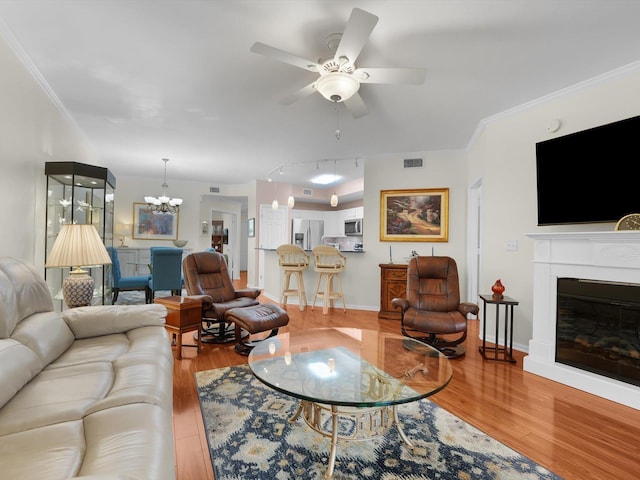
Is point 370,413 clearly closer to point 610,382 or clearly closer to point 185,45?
point 610,382

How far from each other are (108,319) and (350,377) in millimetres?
1709

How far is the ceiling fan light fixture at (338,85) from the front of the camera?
2.26 metres

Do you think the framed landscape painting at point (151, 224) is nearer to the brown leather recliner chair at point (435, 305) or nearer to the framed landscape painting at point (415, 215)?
the framed landscape painting at point (415, 215)

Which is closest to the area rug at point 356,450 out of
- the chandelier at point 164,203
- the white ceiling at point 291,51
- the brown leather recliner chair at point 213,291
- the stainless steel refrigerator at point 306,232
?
the brown leather recliner chair at point 213,291

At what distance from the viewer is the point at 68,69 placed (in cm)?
281

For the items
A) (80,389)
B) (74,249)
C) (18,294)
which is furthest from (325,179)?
(80,389)

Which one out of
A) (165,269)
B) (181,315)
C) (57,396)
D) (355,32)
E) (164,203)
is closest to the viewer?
(57,396)

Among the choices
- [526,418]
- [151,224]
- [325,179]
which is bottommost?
[526,418]

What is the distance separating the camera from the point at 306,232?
341 inches

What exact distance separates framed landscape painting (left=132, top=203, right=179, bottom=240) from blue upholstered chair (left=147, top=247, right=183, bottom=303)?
244 cm

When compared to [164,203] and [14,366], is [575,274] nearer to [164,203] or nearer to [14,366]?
[14,366]

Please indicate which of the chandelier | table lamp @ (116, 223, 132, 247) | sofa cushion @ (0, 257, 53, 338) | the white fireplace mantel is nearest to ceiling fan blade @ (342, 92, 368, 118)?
the white fireplace mantel

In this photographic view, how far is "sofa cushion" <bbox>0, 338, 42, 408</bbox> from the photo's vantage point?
127cm

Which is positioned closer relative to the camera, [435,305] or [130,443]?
[130,443]
